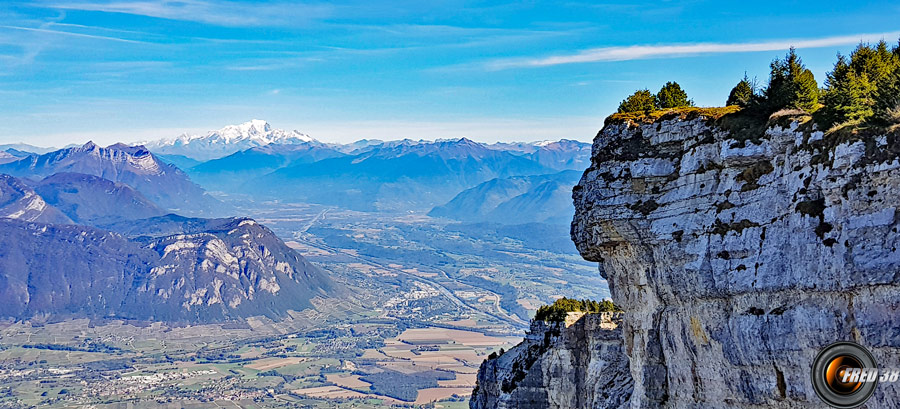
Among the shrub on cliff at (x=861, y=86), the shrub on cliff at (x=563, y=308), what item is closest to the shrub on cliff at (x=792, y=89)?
the shrub on cliff at (x=861, y=86)

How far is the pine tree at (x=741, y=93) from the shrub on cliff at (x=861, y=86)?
333 cm

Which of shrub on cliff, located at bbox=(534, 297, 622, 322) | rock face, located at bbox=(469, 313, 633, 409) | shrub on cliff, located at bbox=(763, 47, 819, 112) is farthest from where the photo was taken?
shrub on cliff, located at bbox=(534, 297, 622, 322)

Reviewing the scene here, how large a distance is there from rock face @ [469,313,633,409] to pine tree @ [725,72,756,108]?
14.1 meters

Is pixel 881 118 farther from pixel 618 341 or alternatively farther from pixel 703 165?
pixel 618 341

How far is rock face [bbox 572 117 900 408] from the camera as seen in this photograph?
96.6ft

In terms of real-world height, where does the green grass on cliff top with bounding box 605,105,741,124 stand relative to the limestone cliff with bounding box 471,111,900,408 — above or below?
above

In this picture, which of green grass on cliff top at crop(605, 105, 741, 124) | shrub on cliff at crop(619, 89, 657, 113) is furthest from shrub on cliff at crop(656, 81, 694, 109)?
green grass on cliff top at crop(605, 105, 741, 124)

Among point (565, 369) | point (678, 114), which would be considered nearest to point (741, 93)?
point (678, 114)

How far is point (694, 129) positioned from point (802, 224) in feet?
26.5

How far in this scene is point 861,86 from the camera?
3547 centimetres

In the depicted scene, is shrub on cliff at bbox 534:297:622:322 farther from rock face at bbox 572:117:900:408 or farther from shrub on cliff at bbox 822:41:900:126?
shrub on cliff at bbox 822:41:900:126

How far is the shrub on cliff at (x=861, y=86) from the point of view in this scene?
32250mm

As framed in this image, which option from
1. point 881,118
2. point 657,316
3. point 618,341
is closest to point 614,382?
point 618,341

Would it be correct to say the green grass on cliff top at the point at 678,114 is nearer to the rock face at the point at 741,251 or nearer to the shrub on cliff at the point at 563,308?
the rock face at the point at 741,251
